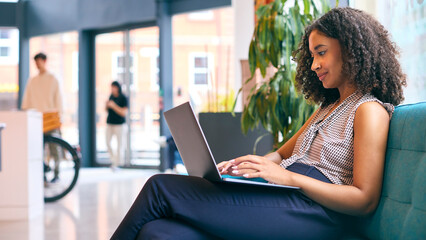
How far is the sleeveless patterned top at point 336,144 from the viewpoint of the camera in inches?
60.6

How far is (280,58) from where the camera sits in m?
2.80

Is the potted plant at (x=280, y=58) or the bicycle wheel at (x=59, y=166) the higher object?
the potted plant at (x=280, y=58)

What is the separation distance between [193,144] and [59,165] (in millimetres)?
3642

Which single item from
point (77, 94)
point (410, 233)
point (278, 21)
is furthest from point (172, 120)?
point (77, 94)

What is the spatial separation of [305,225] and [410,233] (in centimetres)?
32

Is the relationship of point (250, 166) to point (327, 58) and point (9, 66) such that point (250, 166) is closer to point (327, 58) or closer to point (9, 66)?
point (327, 58)

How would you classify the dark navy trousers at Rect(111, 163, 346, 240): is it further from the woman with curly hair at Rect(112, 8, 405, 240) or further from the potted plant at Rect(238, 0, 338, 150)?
the potted plant at Rect(238, 0, 338, 150)

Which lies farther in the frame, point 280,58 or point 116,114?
point 116,114

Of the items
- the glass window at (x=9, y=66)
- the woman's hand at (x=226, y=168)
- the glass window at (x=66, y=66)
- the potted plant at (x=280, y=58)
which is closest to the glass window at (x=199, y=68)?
the glass window at (x=66, y=66)

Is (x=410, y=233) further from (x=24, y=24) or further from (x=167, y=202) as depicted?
(x=24, y=24)

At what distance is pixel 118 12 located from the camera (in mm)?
8109

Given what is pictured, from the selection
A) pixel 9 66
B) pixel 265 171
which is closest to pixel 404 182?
pixel 265 171

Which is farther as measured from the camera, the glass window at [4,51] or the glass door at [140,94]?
the glass window at [4,51]

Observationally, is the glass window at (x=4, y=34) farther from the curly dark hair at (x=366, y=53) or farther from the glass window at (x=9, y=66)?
the curly dark hair at (x=366, y=53)
